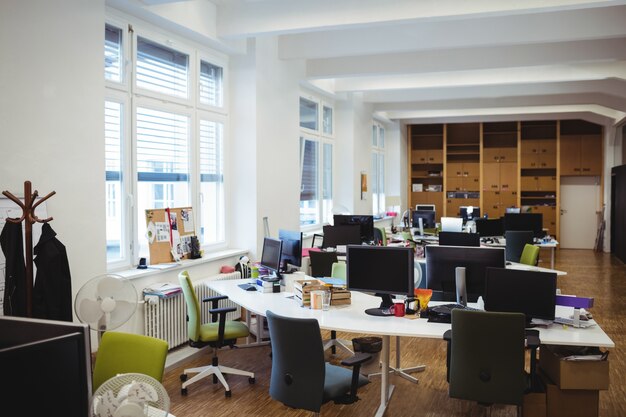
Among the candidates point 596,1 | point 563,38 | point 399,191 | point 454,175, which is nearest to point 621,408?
point 596,1

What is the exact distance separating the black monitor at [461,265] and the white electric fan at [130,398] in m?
3.11

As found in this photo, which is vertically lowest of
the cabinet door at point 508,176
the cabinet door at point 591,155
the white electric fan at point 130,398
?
the white electric fan at point 130,398

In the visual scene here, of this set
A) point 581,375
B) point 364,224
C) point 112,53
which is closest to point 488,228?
point 364,224

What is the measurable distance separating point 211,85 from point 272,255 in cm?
270

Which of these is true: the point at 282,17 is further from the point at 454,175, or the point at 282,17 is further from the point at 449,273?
the point at 454,175

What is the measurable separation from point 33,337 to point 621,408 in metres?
4.53

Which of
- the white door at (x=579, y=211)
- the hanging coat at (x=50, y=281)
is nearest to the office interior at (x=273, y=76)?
the hanging coat at (x=50, y=281)

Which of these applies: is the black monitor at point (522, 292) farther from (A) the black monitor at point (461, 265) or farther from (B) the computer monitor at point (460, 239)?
(B) the computer monitor at point (460, 239)

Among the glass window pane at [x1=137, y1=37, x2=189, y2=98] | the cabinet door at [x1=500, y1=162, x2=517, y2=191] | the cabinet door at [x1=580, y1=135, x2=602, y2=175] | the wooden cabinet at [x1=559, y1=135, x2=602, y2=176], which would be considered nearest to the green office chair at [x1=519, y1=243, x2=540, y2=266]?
the glass window pane at [x1=137, y1=37, x2=189, y2=98]

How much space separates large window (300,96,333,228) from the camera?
34.0ft

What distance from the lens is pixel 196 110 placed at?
703 centimetres

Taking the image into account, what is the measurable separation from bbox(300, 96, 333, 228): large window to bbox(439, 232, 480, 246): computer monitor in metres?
3.70

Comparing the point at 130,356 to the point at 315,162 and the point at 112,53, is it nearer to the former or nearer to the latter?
the point at 112,53

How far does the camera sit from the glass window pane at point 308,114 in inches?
407
